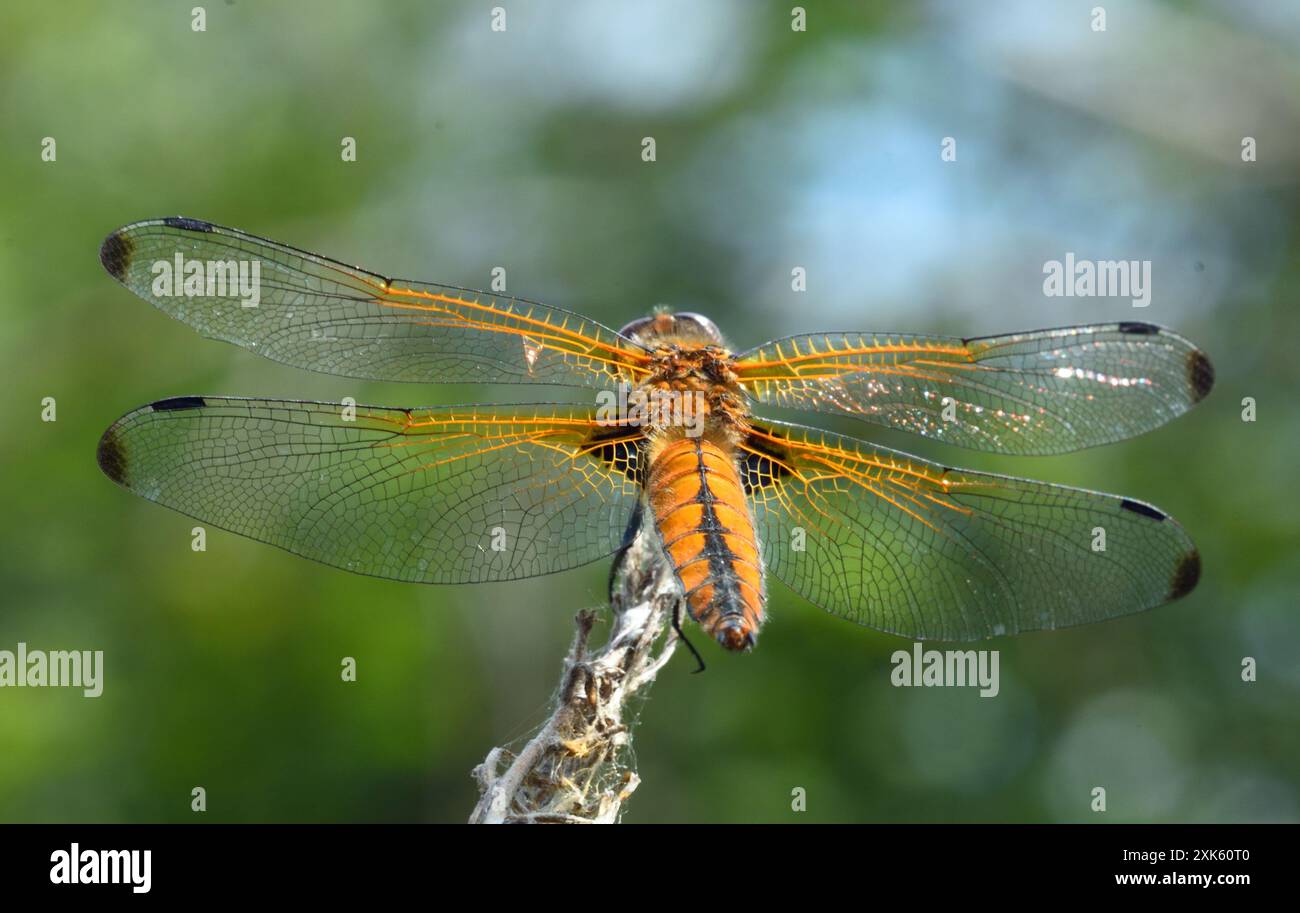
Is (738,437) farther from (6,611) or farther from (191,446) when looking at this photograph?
(6,611)

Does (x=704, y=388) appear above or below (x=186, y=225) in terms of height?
below

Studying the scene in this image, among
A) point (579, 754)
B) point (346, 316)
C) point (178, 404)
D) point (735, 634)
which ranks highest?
point (346, 316)

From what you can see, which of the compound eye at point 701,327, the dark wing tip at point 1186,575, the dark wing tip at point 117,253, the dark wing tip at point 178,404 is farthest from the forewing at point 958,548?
the dark wing tip at point 117,253

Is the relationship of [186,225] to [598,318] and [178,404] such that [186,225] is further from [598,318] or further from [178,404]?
[598,318]

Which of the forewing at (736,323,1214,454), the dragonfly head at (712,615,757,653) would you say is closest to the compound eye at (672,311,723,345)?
the forewing at (736,323,1214,454)

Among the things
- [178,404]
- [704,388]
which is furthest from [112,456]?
[704,388]

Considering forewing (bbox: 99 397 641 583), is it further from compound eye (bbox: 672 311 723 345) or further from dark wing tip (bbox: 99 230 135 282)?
compound eye (bbox: 672 311 723 345)
